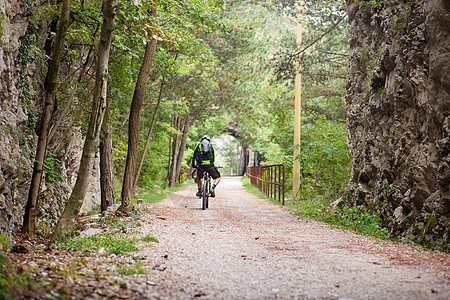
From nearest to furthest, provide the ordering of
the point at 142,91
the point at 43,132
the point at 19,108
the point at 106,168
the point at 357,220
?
the point at 43,132 → the point at 19,108 → the point at 357,220 → the point at 142,91 → the point at 106,168

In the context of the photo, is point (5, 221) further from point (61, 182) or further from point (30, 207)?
point (61, 182)

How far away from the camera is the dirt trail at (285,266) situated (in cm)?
361

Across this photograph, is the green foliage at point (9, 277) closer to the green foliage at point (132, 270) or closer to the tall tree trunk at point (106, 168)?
the green foliage at point (132, 270)

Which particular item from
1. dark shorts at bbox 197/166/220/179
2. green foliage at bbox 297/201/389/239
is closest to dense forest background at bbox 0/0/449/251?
green foliage at bbox 297/201/389/239

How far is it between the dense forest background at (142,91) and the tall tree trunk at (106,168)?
3 centimetres

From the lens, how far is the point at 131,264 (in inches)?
179

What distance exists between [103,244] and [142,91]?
16.4 feet

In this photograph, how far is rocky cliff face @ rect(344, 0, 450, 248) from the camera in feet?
20.0

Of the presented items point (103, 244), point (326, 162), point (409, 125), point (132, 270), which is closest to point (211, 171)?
point (326, 162)

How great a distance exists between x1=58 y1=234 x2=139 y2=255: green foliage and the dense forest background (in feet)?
1.52

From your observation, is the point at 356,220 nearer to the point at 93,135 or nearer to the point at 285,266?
the point at 285,266

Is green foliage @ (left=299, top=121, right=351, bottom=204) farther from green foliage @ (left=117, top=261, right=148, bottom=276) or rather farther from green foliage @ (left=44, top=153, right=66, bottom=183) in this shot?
green foliage @ (left=117, top=261, right=148, bottom=276)

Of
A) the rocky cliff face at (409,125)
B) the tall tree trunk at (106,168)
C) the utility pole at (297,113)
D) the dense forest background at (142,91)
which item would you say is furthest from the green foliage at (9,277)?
the utility pole at (297,113)

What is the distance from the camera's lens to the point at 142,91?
9.68 metres
